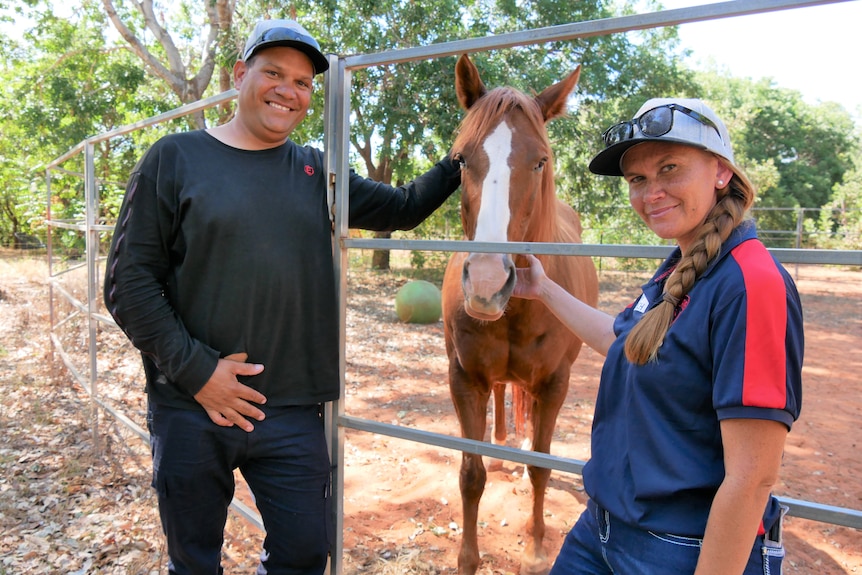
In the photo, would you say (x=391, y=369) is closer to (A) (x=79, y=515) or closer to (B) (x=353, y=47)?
(A) (x=79, y=515)

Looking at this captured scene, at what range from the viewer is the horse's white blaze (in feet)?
6.28

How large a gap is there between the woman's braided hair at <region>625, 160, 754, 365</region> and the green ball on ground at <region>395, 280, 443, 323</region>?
8.39m

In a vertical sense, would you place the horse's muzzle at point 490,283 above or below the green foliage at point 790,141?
below

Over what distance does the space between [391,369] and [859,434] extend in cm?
491

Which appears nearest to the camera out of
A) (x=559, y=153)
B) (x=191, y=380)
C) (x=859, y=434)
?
(x=191, y=380)

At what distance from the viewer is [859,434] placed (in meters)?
5.04

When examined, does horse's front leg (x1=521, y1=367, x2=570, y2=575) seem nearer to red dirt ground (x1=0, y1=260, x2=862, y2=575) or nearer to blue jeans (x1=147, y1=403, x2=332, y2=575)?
red dirt ground (x1=0, y1=260, x2=862, y2=575)

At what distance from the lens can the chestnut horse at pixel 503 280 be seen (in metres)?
1.94

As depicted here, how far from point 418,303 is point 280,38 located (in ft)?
26.0

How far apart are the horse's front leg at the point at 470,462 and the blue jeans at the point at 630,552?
1473mm

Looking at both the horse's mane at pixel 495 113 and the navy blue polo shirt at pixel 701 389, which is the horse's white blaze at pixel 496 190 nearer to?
the horse's mane at pixel 495 113

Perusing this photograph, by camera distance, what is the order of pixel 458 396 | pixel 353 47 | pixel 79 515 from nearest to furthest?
pixel 458 396, pixel 79 515, pixel 353 47

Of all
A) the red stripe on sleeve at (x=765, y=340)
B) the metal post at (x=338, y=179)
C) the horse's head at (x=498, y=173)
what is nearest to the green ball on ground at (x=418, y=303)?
the horse's head at (x=498, y=173)

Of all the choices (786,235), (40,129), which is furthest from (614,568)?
(786,235)
